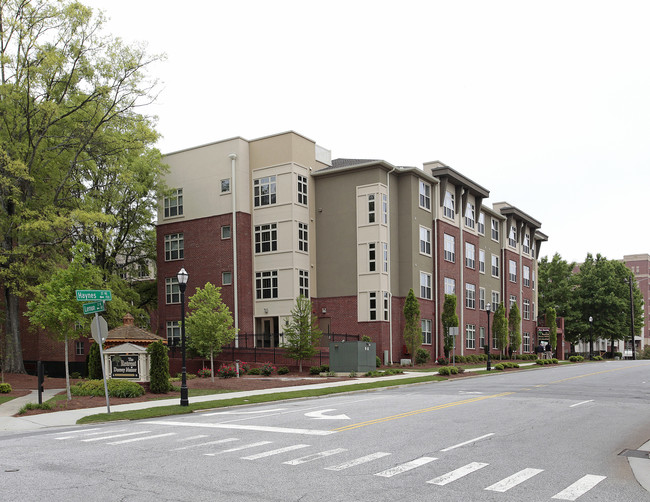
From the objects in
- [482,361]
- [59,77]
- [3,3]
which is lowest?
[482,361]

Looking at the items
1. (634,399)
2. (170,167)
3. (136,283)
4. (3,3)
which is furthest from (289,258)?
(634,399)

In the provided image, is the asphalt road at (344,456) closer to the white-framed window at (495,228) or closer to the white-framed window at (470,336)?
→ the white-framed window at (470,336)

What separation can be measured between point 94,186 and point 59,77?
7584 mm

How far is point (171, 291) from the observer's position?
4703 cm

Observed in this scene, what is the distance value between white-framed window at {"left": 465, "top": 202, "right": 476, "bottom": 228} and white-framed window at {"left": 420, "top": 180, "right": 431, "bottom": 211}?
7039 mm

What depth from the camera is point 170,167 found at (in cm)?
4728

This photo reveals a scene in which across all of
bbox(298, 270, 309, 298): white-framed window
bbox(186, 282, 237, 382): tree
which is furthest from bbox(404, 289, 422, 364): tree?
bbox(186, 282, 237, 382): tree

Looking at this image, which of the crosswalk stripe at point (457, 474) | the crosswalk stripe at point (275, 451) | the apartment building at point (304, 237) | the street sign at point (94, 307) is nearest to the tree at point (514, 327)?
the apartment building at point (304, 237)

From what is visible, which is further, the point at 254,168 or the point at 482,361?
the point at 482,361

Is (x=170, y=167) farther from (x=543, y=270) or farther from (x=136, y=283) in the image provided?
(x=543, y=270)

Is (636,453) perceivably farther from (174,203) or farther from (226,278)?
(174,203)

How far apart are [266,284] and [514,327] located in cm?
2816

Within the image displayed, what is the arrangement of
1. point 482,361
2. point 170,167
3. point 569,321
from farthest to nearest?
1. point 569,321
2. point 482,361
3. point 170,167

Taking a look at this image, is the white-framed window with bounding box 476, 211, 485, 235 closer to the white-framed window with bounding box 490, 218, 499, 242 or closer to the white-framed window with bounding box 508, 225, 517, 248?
the white-framed window with bounding box 490, 218, 499, 242
